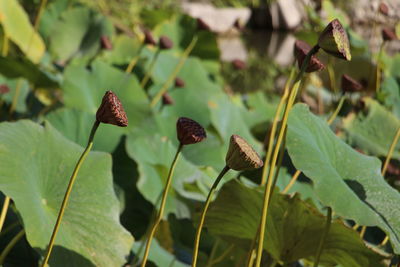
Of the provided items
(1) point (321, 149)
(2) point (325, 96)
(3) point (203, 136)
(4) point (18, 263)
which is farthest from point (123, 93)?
(2) point (325, 96)

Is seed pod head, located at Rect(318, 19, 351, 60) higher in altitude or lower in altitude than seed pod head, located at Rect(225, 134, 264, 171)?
higher

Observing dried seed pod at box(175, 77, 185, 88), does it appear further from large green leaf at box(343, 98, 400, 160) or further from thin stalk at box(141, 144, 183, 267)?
thin stalk at box(141, 144, 183, 267)

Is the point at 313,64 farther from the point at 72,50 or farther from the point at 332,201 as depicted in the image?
the point at 72,50

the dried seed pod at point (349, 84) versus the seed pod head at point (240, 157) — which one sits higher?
the seed pod head at point (240, 157)

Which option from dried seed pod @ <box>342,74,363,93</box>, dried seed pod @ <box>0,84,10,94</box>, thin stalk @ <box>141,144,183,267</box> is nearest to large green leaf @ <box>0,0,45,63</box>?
dried seed pod @ <box>0,84,10,94</box>

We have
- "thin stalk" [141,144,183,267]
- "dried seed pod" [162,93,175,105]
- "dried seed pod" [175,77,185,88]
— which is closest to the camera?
"thin stalk" [141,144,183,267]

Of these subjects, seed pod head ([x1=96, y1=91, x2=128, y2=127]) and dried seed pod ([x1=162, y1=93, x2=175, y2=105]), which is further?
dried seed pod ([x1=162, y1=93, x2=175, y2=105])

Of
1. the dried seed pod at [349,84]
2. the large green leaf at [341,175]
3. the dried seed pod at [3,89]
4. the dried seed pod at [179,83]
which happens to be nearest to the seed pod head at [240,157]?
the large green leaf at [341,175]

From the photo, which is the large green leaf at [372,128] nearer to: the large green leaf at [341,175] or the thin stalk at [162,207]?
the large green leaf at [341,175]
